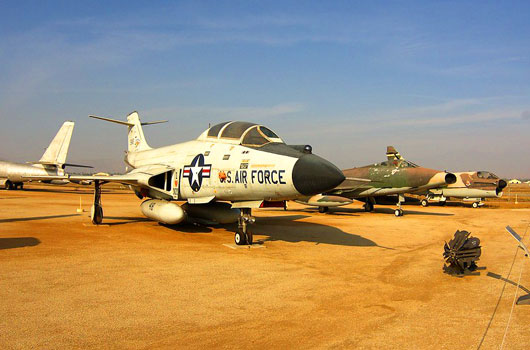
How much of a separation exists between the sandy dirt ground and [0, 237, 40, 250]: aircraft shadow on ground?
5 centimetres

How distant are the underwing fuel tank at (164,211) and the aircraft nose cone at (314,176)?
4371mm

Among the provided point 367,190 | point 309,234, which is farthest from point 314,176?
point 367,190

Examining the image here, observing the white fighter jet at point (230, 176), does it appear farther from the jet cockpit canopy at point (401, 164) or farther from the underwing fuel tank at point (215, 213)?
the jet cockpit canopy at point (401, 164)

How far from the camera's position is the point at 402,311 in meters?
5.29

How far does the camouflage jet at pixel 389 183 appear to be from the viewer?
20.7 metres

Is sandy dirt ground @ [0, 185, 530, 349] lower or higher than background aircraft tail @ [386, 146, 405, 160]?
lower

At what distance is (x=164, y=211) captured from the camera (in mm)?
11945

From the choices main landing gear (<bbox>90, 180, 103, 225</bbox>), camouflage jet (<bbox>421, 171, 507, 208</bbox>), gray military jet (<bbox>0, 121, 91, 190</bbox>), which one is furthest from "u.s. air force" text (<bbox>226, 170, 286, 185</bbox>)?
gray military jet (<bbox>0, 121, 91, 190</bbox>)

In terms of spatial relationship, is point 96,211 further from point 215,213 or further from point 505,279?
point 505,279

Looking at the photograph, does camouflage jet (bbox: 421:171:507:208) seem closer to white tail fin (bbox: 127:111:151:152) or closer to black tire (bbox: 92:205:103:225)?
white tail fin (bbox: 127:111:151:152)

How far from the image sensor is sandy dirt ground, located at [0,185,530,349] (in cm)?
424

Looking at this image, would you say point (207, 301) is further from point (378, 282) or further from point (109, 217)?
point (109, 217)

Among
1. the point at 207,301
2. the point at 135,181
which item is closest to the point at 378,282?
the point at 207,301

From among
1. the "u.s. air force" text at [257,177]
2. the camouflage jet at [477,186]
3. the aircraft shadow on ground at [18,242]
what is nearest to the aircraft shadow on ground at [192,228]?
the "u.s. air force" text at [257,177]
